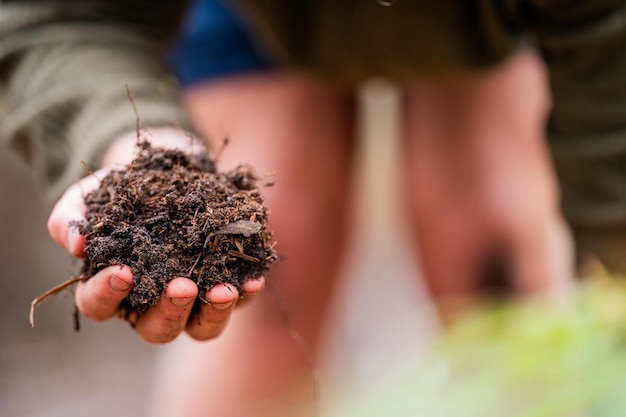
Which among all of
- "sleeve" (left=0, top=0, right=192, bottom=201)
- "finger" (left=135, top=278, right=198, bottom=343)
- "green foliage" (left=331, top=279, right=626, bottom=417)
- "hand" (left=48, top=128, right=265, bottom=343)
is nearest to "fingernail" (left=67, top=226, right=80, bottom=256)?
"hand" (left=48, top=128, right=265, bottom=343)

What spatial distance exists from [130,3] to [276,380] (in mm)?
857

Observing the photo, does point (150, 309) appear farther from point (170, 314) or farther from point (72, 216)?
point (72, 216)

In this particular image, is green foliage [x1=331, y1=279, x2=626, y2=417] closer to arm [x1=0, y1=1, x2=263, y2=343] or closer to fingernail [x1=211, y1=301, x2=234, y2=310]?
fingernail [x1=211, y1=301, x2=234, y2=310]

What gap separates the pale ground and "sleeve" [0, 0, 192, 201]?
897 mm

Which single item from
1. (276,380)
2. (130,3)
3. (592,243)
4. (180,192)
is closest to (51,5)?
(130,3)

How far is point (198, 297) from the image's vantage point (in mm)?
709

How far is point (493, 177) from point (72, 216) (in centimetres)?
110

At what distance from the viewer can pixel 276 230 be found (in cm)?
142

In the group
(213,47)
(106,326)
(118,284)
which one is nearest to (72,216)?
(118,284)

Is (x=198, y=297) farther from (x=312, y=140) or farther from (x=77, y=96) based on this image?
(x=312, y=140)

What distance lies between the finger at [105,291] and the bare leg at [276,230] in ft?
2.18

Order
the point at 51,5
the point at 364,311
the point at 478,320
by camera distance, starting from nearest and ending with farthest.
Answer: the point at 478,320 → the point at 51,5 → the point at 364,311

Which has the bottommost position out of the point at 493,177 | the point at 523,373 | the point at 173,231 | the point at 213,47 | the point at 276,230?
the point at 523,373

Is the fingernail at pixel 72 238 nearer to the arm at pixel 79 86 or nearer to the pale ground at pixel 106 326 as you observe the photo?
the arm at pixel 79 86
